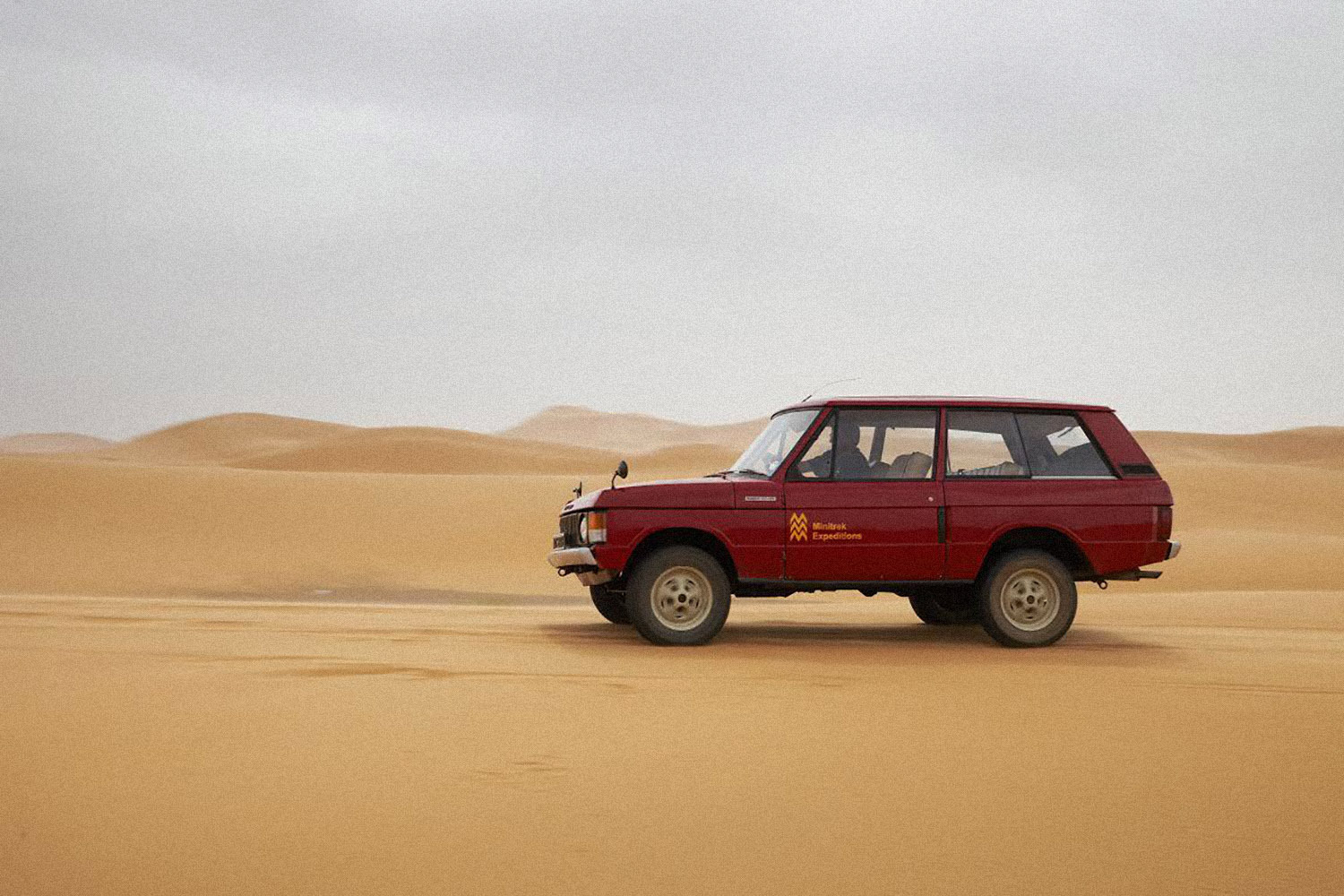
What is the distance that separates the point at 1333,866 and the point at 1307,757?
1.72m

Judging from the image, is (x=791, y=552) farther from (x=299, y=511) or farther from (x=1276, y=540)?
(x=299, y=511)

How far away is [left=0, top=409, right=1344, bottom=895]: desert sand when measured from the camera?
399cm

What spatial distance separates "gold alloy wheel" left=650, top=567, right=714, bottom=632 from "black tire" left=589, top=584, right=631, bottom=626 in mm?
2021

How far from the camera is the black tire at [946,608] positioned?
11602 millimetres

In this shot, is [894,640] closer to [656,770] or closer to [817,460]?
[817,460]

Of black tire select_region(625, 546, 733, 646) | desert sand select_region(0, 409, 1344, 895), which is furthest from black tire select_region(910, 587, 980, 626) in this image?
black tire select_region(625, 546, 733, 646)

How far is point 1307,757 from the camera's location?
5.64 m

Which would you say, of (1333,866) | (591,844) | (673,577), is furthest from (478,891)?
(673,577)

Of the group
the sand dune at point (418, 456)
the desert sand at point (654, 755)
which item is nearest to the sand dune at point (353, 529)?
the desert sand at point (654, 755)

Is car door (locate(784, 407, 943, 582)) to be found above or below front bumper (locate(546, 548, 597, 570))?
above

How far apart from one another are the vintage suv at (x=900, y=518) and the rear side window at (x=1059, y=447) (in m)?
0.01

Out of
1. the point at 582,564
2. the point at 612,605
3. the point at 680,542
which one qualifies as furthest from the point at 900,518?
the point at 612,605

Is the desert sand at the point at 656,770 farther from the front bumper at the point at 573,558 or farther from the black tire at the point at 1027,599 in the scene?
the front bumper at the point at 573,558

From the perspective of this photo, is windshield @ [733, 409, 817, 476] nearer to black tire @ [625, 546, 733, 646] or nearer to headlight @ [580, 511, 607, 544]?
black tire @ [625, 546, 733, 646]
